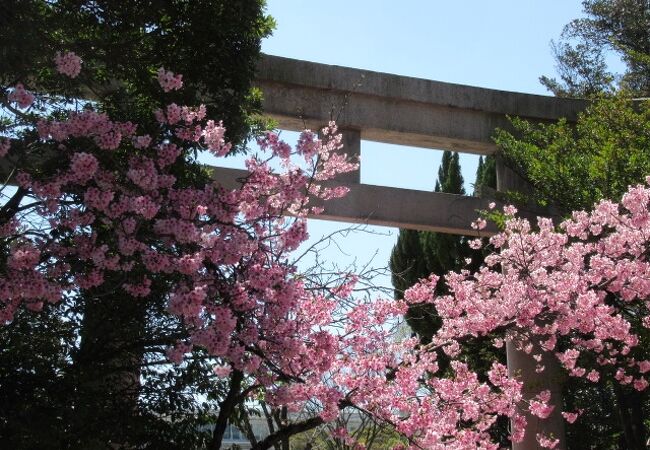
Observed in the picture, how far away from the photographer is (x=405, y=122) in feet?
29.6

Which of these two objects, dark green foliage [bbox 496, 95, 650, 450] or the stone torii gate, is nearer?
dark green foliage [bbox 496, 95, 650, 450]

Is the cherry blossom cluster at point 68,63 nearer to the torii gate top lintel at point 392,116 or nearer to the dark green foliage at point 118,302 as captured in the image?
the dark green foliage at point 118,302

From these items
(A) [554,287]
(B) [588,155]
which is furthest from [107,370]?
(B) [588,155]

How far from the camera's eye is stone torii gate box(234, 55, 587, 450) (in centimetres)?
848

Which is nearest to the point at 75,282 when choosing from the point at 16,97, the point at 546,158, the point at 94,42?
the point at 16,97

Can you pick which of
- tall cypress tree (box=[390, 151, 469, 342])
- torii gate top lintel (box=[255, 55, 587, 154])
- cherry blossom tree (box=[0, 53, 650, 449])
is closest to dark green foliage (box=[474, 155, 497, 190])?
tall cypress tree (box=[390, 151, 469, 342])

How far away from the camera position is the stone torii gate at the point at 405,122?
8477 mm

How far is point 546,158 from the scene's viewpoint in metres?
8.88

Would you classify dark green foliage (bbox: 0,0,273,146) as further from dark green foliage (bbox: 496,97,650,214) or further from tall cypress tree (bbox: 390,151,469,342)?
tall cypress tree (bbox: 390,151,469,342)

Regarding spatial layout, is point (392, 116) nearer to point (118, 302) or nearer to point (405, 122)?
point (405, 122)

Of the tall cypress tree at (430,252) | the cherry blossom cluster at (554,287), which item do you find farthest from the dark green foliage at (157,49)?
the tall cypress tree at (430,252)

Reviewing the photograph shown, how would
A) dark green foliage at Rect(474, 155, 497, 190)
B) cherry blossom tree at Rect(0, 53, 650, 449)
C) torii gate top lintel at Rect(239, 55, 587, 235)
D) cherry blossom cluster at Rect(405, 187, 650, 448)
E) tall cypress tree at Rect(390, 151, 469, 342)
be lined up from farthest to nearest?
1. dark green foliage at Rect(474, 155, 497, 190)
2. tall cypress tree at Rect(390, 151, 469, 342)
3. torii gate top lintel at Rect(239, 55, 587, 235)
4. cherry blossom cluster at Rect(405, 187, 650, 448)
5. cherry blossom tree at Rect(0, 53, 650, 449)

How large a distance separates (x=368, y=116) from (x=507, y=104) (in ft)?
6.08

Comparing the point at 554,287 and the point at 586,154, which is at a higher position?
the point at 586,154
